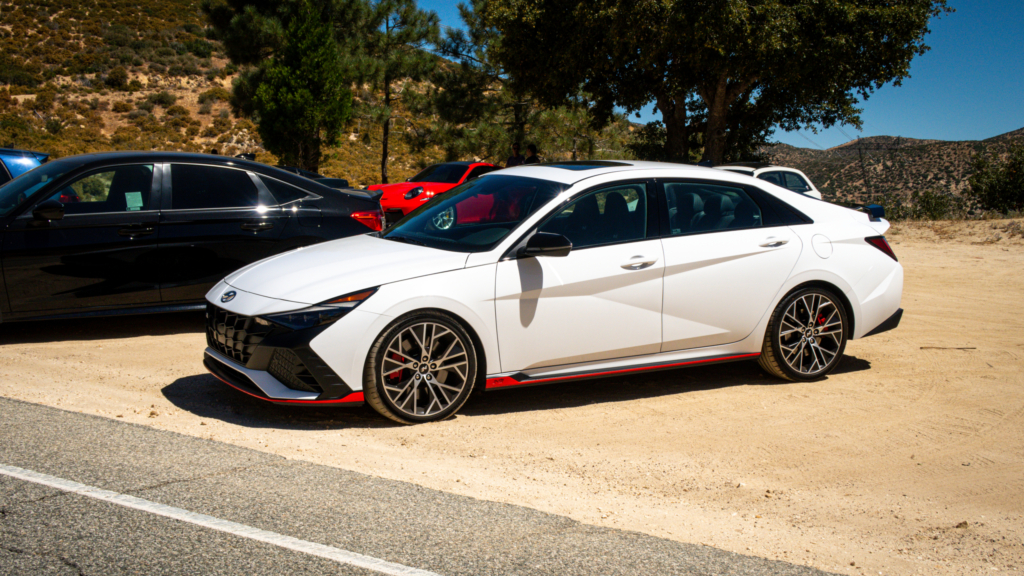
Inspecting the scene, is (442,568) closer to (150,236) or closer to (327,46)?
(150,236)

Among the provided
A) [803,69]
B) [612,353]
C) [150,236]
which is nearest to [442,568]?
[612,353]

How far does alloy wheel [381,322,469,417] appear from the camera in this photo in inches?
187

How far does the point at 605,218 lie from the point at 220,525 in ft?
10.8

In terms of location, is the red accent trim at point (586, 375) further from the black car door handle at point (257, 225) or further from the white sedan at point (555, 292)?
the black car door handle at point (257, 225)

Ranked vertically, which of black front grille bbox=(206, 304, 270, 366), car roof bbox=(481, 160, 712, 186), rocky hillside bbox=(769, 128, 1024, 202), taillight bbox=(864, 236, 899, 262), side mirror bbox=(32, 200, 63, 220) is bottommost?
black front grille bbox=(206, 304, 270, 366)

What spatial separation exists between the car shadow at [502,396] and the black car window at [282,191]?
2262mm

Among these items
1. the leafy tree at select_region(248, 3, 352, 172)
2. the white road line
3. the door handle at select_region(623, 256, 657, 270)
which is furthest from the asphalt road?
the leafy tree at select_region(248, 3, 352, 172)

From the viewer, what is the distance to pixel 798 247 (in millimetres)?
5926

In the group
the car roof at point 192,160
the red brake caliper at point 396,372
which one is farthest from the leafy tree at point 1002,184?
the red brake caliper at point 396,372

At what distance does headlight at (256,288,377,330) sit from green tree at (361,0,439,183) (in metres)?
27.5

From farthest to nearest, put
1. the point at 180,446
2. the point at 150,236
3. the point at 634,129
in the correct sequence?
the point at 634,129
the point at 150,236
the point at 180,446

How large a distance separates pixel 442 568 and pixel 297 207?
531 cm

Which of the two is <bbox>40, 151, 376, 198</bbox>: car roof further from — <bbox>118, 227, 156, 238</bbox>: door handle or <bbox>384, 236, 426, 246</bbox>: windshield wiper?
<bbox>384, 236, 426, 246</bbox>: windshield wiper

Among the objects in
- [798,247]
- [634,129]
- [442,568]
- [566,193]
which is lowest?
[442,568]
